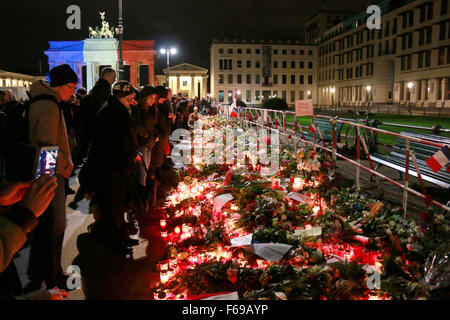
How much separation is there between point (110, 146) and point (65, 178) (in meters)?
0.78

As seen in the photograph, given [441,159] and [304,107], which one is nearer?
[441,159]

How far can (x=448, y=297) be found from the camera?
3.00m

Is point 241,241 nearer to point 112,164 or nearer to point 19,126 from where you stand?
point 112,164

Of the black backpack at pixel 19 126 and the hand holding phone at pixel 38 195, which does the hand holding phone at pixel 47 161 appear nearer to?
the hand holding phone at pixel 38 195

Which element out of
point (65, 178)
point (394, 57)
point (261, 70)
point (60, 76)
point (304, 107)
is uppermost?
point (261, 70)

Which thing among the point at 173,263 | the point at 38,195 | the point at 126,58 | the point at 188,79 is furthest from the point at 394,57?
the point at 38,195

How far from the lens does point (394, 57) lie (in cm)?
7162

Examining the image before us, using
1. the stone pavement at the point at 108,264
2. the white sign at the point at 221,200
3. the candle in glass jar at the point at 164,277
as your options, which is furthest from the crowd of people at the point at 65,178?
the white sign at the point at 221,200

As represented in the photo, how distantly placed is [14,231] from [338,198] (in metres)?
4.94

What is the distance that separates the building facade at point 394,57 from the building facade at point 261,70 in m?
6.95

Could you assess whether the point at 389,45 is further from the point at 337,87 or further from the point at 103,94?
the point at 103,94

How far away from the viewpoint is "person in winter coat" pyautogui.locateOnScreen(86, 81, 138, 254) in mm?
4746

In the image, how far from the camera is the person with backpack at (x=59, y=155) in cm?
374
